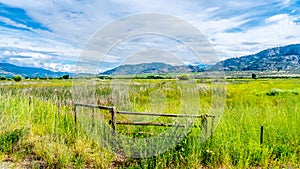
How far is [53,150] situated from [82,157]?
554 millimetres

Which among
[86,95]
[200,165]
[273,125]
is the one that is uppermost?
[86,95]

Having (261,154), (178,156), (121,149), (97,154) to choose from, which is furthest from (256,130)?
(97,154)

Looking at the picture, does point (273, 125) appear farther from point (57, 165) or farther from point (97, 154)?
point (57, 165)

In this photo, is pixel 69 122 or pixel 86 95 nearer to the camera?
pixel 69 122

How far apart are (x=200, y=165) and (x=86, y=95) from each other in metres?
3.58

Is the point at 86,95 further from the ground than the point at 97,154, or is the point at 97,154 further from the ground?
the point at 86,95

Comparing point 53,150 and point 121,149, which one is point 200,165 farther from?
point 53,150

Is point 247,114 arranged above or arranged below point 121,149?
above

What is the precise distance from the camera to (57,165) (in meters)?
4.53

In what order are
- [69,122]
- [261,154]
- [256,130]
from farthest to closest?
[69,122] → [256,130] → [261,154]

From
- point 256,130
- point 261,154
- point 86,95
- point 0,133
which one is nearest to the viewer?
point 261,154

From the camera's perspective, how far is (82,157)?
4715 millimetres

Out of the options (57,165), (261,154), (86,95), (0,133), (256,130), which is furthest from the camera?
(86,95)

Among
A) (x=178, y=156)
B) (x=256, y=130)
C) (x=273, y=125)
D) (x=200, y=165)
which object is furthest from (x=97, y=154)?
(x=273, y=125)
